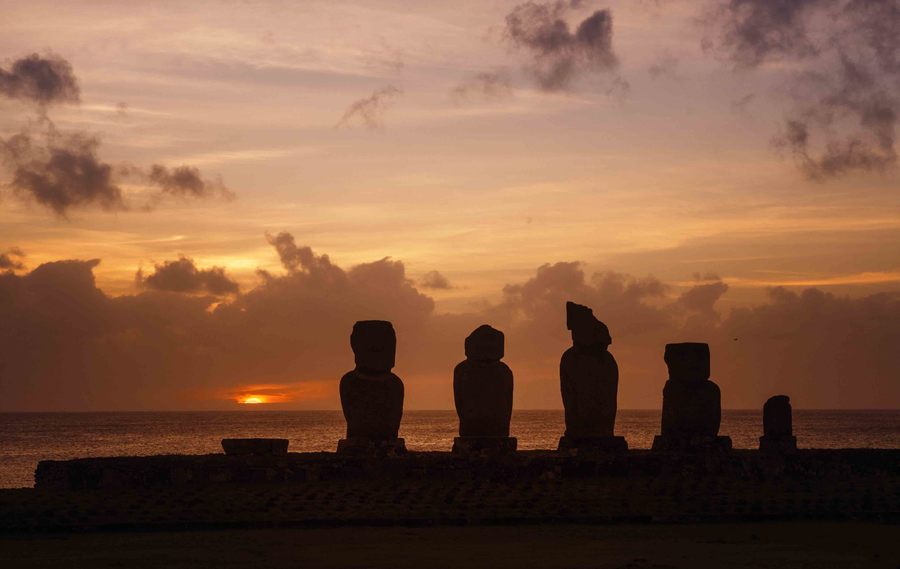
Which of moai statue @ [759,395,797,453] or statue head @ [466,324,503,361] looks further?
moai statue @ [759,395,797,453]

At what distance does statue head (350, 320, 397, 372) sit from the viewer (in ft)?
81.4

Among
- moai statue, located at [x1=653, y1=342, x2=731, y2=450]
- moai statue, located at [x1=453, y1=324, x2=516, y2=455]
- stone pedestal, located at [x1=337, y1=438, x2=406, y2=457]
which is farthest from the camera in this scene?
moai statue, located at [x1=653, y1=342, x2=731, y2=450]

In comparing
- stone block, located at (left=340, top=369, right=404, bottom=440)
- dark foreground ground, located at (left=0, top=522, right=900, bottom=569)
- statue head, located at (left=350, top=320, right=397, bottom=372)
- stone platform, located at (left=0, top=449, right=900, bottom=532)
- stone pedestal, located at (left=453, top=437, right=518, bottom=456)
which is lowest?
dark foreground ground, located at (left=0, top=522, right=900, bottom=569)

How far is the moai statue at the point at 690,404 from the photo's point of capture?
26.5 m

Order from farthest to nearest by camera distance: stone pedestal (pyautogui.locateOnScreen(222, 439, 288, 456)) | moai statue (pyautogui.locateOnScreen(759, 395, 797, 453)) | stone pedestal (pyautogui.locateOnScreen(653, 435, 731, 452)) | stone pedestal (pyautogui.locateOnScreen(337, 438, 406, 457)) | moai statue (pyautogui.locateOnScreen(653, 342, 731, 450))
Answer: moai statue (pyautogui.locateOnScreen(759, 395, 797, 453)), moai statue (pyautogui.locateOnScreen(653, 342, 731, 450)), stone pedestal (pyautogui.locateOnScreen(653, 435, 731, 452)), stone pedestal (pyautogui.locateOnScreen(337, 438, 406, 457)), stone pedestal (pyautogui.locateOnScreen(222, 439, 288, 456))

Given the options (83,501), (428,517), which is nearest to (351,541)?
(428,517)

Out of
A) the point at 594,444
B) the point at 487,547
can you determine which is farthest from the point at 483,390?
the point at 487,547

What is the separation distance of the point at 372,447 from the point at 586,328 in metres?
5.11

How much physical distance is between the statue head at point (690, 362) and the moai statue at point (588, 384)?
193 cm

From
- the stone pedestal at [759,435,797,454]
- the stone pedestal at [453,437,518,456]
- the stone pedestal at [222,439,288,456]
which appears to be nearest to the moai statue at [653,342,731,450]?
the stone pedestal at [759,435,797,454]

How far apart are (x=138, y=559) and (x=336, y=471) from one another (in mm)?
6606

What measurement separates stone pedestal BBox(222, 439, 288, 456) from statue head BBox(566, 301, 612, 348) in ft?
22.0

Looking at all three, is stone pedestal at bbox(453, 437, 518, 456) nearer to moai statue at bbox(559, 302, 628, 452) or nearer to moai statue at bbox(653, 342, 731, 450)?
moai statue at bbox(559, 302, 628, 452)

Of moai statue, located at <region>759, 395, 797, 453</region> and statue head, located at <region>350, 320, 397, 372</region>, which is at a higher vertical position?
statue head, located at <region>350, 320, 397, 372</region>
